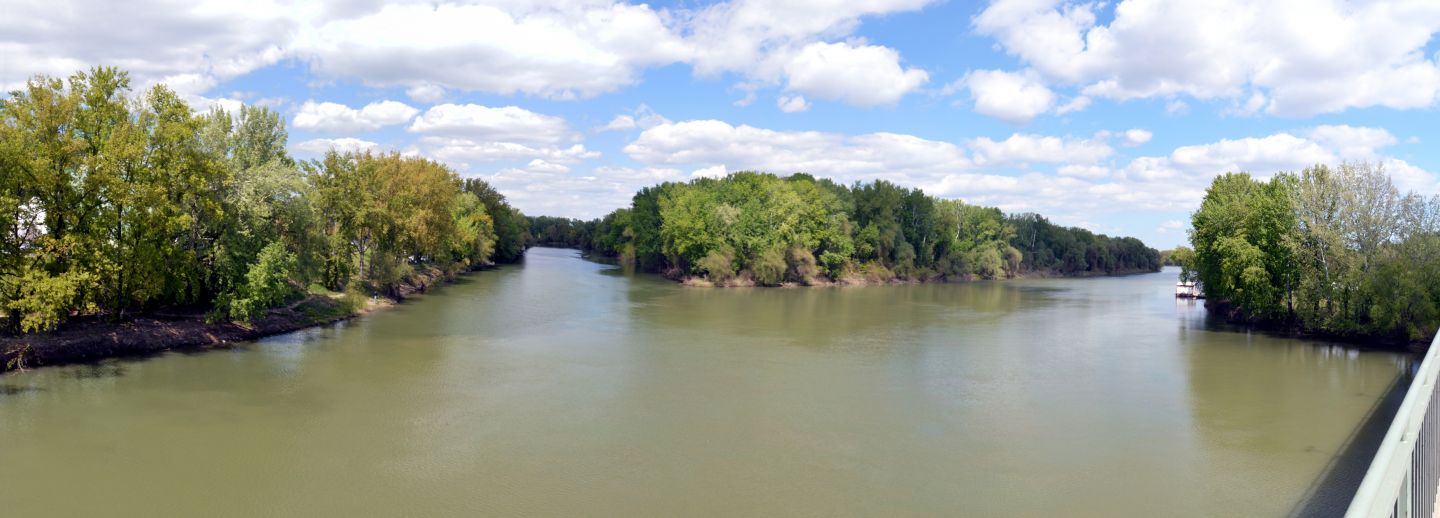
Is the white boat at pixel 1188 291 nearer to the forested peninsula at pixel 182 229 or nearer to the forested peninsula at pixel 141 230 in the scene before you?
the forested peninsula at pixel 182 229

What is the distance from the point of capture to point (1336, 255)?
33438 millimetres

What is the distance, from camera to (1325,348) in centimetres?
3338

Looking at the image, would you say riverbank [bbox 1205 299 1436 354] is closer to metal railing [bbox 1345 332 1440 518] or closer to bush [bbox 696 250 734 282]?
metal railing [bbox 1345 332 1440 518]

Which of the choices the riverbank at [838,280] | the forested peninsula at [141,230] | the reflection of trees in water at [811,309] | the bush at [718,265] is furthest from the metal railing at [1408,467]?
the riverbank at [838,280]

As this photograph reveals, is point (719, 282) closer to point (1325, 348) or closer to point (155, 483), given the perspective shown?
point (1325, 348)

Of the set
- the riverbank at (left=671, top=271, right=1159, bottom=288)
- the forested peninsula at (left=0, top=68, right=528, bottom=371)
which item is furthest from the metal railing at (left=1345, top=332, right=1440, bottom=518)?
the riverbank at (left=671, top=271, right=1159, bottom=288)

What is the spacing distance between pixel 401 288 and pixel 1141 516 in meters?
43.7

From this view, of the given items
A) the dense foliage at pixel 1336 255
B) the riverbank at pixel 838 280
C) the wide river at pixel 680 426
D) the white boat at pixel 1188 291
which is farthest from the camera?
the riverbank at pixel 838 280

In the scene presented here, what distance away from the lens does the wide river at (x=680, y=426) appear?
14.1 meters

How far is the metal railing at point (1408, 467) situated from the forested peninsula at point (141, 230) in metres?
28.7

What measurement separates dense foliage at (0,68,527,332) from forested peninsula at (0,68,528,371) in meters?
0.05

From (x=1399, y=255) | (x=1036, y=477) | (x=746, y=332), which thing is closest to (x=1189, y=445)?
(x=1036, y=477)

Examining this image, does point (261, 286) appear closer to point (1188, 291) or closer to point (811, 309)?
point (811, 309)

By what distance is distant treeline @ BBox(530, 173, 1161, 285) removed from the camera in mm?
65375
